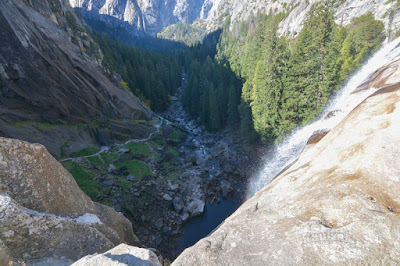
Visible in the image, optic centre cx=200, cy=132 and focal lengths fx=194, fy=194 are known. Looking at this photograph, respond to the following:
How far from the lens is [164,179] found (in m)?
30.4

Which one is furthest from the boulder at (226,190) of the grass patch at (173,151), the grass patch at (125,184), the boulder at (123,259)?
the boulder at (123,259)

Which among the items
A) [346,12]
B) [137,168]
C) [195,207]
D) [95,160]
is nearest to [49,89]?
[95,160]

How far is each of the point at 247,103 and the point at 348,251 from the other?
3483 centimetres

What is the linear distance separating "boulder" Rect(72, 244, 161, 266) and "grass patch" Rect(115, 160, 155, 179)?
965 inches

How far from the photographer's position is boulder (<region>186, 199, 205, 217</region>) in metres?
25.3

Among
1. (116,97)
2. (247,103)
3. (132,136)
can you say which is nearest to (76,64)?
→ (116,97)

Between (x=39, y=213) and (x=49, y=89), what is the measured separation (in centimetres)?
3260

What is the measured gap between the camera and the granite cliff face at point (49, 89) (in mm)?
27469

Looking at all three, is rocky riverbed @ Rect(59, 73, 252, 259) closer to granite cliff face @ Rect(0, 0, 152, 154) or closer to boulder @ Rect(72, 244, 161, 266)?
granite cliff face @ Rect(0, 0, 152, 154)

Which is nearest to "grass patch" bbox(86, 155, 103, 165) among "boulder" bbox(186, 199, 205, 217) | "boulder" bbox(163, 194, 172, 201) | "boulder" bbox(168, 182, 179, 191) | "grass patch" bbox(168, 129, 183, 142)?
"boulder" bbox(168, 182, 179, 191)

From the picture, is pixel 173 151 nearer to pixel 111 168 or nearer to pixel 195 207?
pixel 111 168

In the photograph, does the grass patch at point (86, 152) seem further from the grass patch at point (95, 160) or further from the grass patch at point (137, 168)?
the grass patch at point (137, 168)

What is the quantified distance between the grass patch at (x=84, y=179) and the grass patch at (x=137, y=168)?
198 inches

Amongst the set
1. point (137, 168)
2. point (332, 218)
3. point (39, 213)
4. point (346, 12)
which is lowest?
point (332, 218)
